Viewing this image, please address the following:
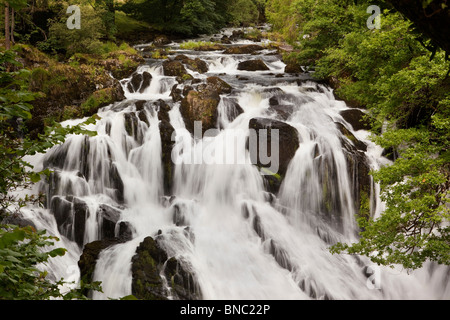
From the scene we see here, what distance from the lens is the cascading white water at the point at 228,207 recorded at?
7496mm

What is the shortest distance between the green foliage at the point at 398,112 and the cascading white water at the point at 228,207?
83 centimetres

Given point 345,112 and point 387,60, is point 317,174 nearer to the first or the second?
point 345,112

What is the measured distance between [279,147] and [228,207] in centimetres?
252

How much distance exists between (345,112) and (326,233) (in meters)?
5.25

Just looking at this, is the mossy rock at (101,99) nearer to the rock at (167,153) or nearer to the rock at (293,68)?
the rock at (167,153)

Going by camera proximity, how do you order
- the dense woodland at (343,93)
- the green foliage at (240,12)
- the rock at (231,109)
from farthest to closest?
the green foliage at (240,12), the rock at (231,109), the dense woodland at (343,93)

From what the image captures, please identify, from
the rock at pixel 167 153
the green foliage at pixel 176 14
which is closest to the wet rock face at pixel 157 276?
the rock at pixel 167 153

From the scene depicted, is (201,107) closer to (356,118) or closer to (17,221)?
(356,118)

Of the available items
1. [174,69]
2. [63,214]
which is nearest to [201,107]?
[174,69]

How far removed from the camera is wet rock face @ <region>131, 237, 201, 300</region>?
655 cm

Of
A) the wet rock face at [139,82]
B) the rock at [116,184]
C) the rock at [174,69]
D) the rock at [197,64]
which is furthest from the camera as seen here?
the rock at [197,64]

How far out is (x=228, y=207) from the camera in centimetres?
978

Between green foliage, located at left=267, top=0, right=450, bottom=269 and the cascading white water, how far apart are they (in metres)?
0.83
